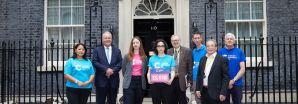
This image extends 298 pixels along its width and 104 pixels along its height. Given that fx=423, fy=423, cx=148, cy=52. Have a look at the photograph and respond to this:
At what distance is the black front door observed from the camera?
1337 centimetres

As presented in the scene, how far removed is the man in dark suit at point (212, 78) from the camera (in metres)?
7.27

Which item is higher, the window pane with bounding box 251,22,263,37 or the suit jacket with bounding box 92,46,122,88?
the window pane with bounding box 251,22,263,37

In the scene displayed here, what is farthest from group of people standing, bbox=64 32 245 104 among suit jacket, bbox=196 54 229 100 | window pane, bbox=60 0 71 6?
window pane, bbox=60 0 71 6

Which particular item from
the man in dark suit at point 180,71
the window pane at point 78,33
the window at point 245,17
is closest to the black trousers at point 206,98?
the man in dark suit at point 180,71

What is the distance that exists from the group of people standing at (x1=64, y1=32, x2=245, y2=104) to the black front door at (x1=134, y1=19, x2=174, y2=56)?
4750 mm

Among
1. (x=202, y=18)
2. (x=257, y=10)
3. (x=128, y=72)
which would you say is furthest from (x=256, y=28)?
(x=128, y=72)

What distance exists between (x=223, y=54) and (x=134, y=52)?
1.74 meters

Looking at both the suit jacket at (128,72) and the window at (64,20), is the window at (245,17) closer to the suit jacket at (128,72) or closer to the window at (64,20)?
the window at (64,20)

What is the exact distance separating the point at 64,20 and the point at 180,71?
6.40 meters

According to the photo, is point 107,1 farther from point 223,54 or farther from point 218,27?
point 223,54

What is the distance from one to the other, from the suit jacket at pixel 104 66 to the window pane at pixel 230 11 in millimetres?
5652

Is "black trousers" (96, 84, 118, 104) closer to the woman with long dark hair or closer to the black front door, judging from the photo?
the woman with long dark hair

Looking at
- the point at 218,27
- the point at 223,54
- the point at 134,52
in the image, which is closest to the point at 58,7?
the point at 218,27

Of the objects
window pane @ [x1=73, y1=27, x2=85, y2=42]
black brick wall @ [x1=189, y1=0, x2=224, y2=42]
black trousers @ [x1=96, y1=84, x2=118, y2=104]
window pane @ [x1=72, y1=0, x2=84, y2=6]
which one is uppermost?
window pane @ [x1=72, y1=0, x2=84, y2=6]
